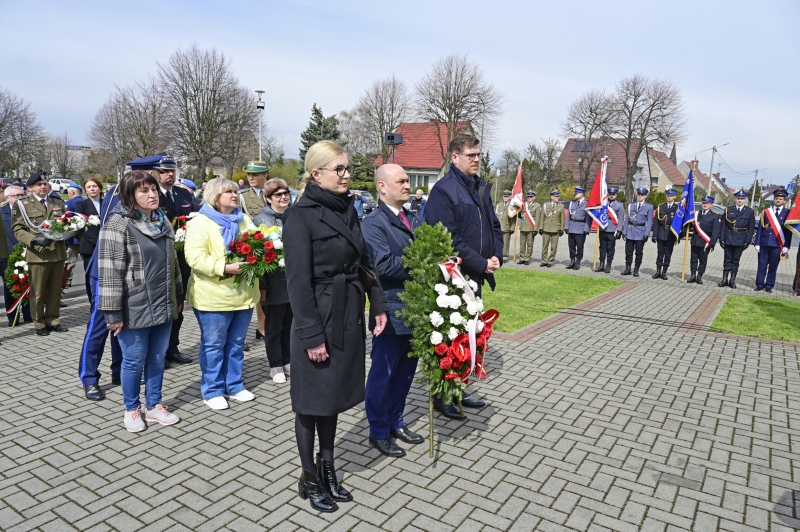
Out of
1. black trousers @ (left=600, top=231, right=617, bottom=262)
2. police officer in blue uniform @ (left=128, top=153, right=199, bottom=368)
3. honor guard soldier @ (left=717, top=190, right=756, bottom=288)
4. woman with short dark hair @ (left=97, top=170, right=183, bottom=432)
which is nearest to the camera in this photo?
woman with short dark hair @ (left=97, top=170, right=183, bottom=432)

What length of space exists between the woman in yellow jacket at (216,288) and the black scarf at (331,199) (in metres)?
1.78

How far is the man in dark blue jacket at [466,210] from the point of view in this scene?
14.6 ft

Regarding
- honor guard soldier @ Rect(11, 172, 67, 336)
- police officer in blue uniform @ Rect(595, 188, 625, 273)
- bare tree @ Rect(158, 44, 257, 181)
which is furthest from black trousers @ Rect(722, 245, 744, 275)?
bare tree @ Rect(158, 44, 257, 181)

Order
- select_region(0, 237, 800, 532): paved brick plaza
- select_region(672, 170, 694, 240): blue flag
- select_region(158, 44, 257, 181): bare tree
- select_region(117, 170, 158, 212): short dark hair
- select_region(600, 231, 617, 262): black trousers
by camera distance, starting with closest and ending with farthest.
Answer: select_region(0, 237, 800, 532): paved brick plaza < select_region(117, 170, 158, 212): short dark hair < select_region(672, 170, 694, 240): blue flag < select_region(600, 231, 617, 262): black trousers < select_region(158, 44, 257, 181): bare tree

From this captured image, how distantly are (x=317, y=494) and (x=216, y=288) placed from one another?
217 centimetres

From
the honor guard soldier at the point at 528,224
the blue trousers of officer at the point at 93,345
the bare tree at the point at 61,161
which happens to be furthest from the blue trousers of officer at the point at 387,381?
the bare tree at the point at 61,161

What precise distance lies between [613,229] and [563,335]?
820cm

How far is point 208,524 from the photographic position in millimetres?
3090

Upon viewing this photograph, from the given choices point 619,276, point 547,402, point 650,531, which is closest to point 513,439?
point 547,402

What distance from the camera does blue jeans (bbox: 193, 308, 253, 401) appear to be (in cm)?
470

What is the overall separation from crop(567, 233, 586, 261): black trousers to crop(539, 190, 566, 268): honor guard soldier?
1.30 feet

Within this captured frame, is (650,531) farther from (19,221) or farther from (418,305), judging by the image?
(19,221)

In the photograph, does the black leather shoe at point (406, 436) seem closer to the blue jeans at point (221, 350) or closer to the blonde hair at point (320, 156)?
the blue jeans at point (221, 350)

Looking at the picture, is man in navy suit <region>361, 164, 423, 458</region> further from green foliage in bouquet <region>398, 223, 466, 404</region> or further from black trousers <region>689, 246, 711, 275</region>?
black trousers <region>689, 246, 711, 275</region>
